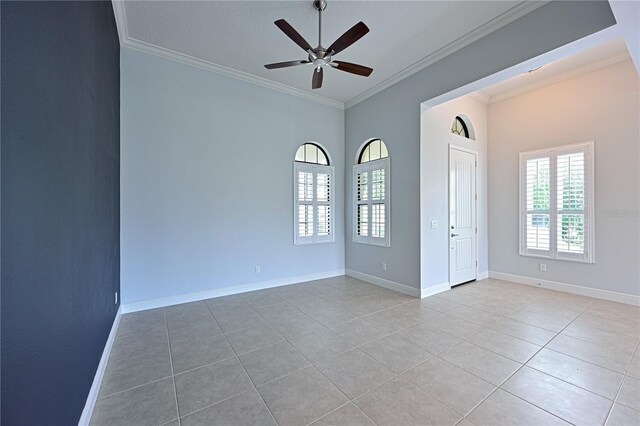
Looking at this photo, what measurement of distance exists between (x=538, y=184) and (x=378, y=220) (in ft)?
9.31

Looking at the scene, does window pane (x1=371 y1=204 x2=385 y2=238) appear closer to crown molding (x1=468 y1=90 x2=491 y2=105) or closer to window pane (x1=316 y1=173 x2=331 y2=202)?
window pane (x1=316 y1=173 x2=331 y2=202)

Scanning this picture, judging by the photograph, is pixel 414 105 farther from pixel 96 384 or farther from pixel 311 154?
pixel 96 384

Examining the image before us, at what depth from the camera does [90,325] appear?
1.76 m

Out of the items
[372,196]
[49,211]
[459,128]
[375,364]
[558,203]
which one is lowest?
[375,364]

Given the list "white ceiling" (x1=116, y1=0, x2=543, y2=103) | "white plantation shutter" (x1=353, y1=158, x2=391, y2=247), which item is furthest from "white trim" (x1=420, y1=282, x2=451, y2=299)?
"white ceiling" (x1=116, y1=0, x2=543, y2=103)

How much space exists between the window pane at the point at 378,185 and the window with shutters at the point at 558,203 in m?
2.57

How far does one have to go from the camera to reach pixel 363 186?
5.03m

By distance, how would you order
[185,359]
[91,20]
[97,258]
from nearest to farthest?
1. [91,20]
2. [97,258]
3. [185,359]

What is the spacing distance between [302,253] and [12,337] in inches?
162

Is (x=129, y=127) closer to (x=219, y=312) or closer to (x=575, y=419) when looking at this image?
(x=219, y=312)

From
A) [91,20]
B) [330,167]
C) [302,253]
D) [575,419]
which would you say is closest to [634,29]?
[575,419]

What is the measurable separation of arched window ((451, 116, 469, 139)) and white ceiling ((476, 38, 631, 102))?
65 centimetres

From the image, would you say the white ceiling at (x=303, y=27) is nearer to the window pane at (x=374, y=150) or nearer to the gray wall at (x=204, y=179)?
the gray wall at (x=204, y=179)

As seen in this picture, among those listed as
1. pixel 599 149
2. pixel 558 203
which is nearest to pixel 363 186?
pixel 558 203
